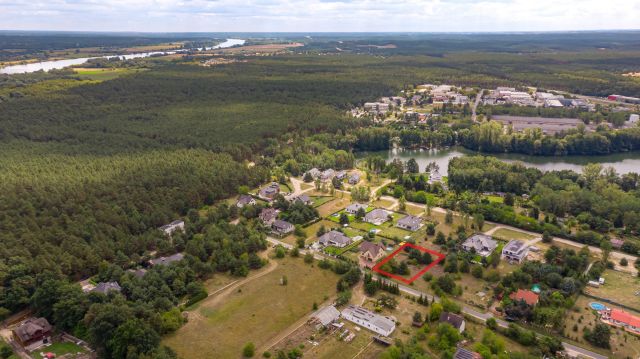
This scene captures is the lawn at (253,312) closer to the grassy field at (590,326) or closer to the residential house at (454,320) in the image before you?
the residential house at (454,320)

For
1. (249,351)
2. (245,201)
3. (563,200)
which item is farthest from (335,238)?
(563,200)

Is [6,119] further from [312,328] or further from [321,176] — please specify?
[312,328]

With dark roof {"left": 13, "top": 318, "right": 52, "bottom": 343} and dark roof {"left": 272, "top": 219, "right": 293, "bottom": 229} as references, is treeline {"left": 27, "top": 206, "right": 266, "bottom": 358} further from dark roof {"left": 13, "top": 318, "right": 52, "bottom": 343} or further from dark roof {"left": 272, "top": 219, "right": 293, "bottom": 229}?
dark roof {"left": 272, "top": 219, "right": 293, "bottom": 229}

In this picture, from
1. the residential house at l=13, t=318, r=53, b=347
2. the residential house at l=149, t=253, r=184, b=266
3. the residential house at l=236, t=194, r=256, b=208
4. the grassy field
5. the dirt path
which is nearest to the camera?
the grassy field

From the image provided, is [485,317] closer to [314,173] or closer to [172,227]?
[172,227]

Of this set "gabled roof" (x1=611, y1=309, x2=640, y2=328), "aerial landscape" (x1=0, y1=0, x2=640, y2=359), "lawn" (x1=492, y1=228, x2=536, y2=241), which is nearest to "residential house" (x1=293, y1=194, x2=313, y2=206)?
"aerial landscape" (x1=0, y1=0, x2=640, y2=359)

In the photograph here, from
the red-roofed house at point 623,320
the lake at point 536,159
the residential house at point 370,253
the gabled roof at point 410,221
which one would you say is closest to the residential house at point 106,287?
the residential house at point 370,253
